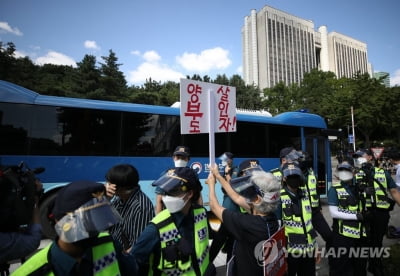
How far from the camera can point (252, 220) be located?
1.97 metres

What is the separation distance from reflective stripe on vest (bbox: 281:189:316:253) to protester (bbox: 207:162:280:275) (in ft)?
3.02

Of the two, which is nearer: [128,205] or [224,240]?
[128,205]

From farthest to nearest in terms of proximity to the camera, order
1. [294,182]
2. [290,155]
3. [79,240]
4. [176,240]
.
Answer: [290,155], [294,182], [176,240], [79,240]

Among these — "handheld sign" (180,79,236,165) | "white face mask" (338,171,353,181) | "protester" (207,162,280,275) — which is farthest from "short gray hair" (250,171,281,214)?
"white face mask" (338,171,353,181)

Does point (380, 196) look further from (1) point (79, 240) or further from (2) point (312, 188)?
(1) point (79, 240)

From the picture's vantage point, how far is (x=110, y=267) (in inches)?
55.8

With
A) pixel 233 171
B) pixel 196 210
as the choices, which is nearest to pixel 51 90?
pixel 233 171

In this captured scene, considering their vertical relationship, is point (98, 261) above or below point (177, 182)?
below

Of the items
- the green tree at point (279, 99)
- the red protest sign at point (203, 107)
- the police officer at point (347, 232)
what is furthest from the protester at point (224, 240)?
the green tree at point (279, 99)

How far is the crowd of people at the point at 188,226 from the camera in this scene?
4.37ft

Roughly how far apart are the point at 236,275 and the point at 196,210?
659 millimetres

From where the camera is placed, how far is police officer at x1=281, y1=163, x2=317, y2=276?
277cm

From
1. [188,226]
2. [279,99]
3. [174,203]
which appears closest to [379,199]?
[188,226]

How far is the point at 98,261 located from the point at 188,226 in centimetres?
74
